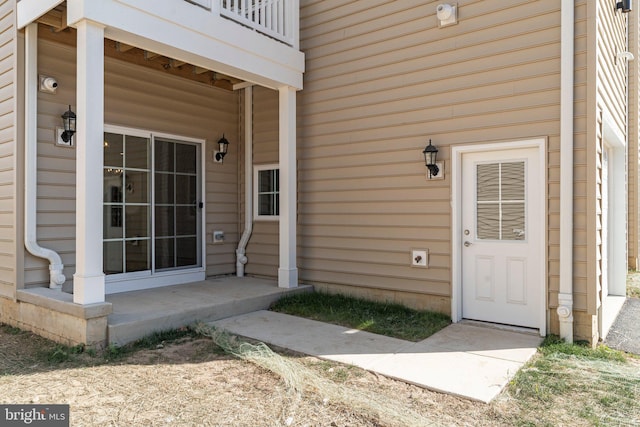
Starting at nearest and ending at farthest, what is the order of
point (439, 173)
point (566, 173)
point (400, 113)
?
1. point (566, 173)
2. point (439, 173)
3. point (400, 113)

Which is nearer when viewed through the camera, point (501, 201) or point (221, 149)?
point (501, 201)

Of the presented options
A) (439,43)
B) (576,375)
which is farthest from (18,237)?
(576,375)

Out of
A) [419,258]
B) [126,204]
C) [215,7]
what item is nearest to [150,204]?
[126,204]

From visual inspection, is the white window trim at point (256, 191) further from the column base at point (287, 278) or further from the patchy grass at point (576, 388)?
the patchy grass at point (576, 388)

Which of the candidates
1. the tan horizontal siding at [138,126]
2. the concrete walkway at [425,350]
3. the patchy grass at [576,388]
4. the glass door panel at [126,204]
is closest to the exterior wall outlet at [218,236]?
the tan horizontal siding at [138,126]

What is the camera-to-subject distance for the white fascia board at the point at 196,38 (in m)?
3.79

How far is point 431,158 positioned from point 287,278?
87.0 inches

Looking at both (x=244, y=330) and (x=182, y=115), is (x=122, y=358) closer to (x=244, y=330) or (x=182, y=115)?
(x=244, y=330)

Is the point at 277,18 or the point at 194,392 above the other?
the point at 277,18

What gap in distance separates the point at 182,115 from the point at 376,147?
8.60 ft

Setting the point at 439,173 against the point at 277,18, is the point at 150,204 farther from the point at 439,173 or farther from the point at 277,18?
the point at 439,173

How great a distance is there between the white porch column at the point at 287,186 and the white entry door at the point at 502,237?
2019 mm

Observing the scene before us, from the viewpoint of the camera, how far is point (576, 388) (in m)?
3.00

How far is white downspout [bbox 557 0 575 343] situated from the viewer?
389 cm
